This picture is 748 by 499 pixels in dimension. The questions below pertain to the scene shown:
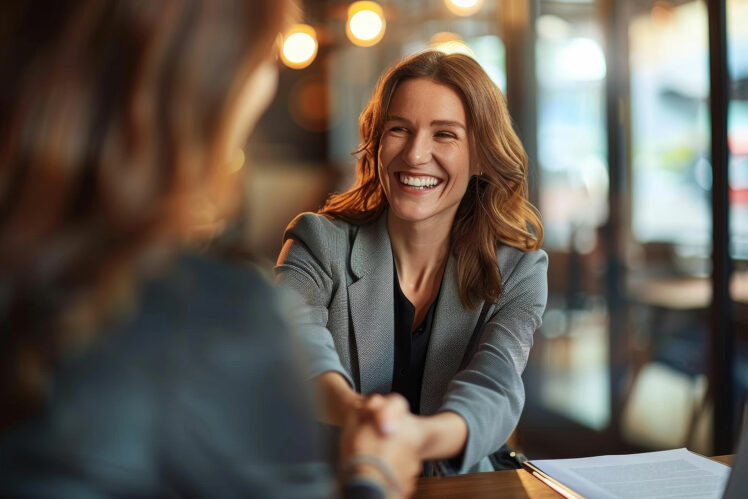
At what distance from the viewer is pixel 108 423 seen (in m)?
0.62

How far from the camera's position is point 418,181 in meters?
1.88

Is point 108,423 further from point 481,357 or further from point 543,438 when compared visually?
point 543,438

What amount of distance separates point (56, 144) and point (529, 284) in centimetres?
140

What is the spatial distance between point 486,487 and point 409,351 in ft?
2.17

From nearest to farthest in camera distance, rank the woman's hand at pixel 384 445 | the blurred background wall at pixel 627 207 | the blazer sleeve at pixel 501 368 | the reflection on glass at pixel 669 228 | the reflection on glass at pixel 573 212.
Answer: the woman's hand at pixel 384 445 < the blazer sleeve at pixel 501 368 < the blurred background wall at pixel 627 207 < the reflection on glass at pixel 669 228 < the reflection on glass at pixel 573 212

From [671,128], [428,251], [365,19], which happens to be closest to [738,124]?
[671,128]

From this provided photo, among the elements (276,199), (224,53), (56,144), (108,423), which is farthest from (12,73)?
(276,199)

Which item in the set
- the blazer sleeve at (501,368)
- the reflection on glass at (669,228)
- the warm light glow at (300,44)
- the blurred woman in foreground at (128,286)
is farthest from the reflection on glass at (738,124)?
the warm light glow at (300,44)

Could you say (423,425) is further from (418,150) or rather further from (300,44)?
(300,44)

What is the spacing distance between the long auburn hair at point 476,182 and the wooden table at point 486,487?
0.61 metres

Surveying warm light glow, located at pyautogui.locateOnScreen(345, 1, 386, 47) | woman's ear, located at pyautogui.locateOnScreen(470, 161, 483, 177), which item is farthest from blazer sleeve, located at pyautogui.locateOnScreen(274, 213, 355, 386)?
warm light glow, located at pyautogui.locateOnScreen(345, 1, 386, 47)

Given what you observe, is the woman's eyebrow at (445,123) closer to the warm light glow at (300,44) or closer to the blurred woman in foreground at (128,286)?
the blurred woman in foreground at (128,286)

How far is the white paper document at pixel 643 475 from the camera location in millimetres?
1244

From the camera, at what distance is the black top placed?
1.90 m
